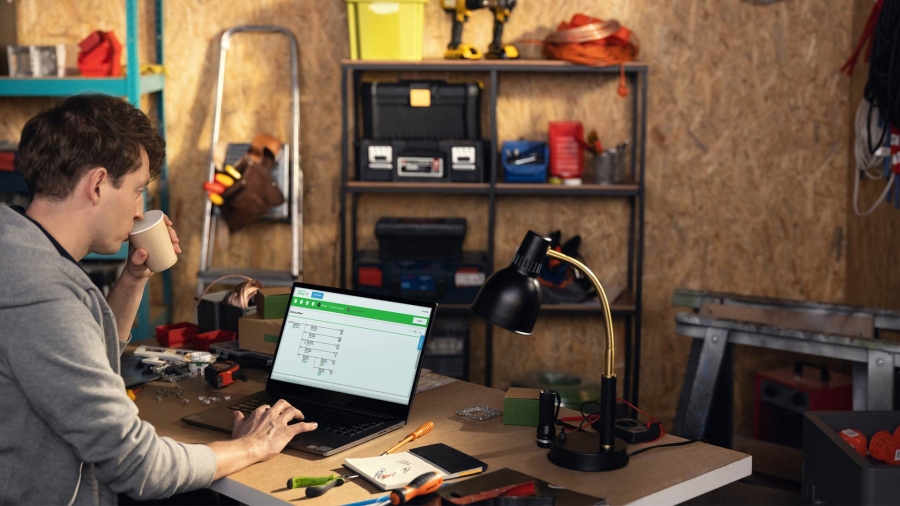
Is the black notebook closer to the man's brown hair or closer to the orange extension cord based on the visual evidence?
the man's brown hair

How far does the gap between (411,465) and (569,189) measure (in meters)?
2.38

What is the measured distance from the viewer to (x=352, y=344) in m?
2.23

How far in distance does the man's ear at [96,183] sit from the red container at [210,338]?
1068mm

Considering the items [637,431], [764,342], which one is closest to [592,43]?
[764,342]

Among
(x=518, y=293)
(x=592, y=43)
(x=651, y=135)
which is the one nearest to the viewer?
(x=518, y=293)

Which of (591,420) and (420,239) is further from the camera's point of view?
(420,239)

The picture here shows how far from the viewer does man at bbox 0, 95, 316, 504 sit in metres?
1.58

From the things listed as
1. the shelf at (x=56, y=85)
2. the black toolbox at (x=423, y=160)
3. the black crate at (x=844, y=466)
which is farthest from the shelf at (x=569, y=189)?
the shelf at (x=56, y=85)

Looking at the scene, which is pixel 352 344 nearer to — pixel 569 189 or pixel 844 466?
pixel 844 466

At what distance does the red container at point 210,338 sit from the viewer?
2.74m

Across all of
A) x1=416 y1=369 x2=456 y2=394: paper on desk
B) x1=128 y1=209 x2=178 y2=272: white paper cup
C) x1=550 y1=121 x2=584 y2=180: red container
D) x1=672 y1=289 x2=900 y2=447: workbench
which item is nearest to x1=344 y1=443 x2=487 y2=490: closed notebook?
x1=416 y1=369 x2=456 y2=394: paper on desk

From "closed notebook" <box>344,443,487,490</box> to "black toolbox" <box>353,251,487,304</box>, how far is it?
7.07 ft

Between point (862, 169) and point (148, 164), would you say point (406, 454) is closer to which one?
point (148, 164)

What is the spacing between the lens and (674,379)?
14.7 ft
